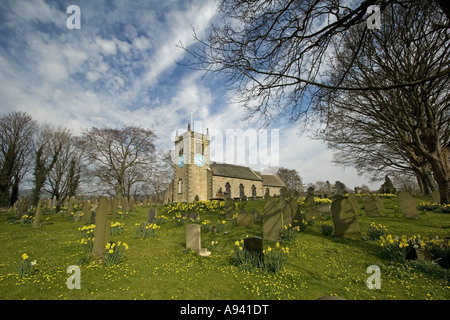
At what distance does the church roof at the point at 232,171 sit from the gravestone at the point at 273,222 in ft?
78.9

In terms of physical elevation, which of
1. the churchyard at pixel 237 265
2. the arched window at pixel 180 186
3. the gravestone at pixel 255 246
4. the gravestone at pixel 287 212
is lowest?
the churchyard at pixel 237 265

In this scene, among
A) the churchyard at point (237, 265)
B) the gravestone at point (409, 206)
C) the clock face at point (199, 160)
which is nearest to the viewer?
the churchyard at point (237, 265)

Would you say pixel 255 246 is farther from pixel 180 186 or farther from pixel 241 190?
pixel 241 190

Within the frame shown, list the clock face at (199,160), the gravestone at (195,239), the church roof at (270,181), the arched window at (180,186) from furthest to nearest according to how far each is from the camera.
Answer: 1. the church roof at (270,181)
2. the clock face at (199,160)
3. the arched window at (180,186)
4. the gravestone at (195,239)

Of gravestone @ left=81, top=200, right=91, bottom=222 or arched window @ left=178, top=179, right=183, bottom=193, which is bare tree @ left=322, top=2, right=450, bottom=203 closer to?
gravestone @ left=81, top=200, right=91, bottom=222

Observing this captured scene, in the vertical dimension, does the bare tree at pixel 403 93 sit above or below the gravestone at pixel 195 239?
above

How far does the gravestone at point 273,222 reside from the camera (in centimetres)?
684

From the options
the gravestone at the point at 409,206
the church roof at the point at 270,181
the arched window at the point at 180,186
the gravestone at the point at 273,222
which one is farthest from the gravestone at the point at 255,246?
the church roof at the point at 270,181

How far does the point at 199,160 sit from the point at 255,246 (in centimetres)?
2491

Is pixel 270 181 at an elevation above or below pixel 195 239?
above

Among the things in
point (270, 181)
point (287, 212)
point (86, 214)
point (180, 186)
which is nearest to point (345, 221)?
point (287, 212)

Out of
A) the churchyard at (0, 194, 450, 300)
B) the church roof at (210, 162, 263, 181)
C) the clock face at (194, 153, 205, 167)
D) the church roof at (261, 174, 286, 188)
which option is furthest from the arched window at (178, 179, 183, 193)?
the churchyard at (0, 194, 450, 300)

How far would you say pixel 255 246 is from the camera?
459 centimetres

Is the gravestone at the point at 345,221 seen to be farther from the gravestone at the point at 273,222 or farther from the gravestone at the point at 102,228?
the gravestone at the point at 102,228
